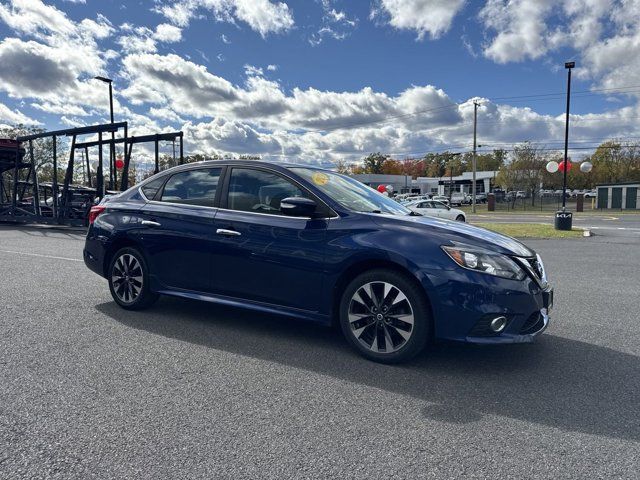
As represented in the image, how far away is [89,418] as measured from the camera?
Result: 2883 mm

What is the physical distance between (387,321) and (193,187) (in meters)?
2.47

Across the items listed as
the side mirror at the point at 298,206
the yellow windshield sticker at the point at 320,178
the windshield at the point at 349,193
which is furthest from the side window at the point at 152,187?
the side mirror at the point at 298,206

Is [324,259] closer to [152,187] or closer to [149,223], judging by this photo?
[149,223]

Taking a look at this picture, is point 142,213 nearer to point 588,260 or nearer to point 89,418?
point 89,418

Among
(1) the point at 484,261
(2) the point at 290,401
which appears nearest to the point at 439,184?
(1) the point at 484,261

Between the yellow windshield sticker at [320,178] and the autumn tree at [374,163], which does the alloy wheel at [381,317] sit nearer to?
the yellow windshield sticker at [320,178]

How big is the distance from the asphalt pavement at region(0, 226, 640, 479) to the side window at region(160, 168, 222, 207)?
124cm

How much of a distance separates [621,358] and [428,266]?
Answer: 6.48 feet

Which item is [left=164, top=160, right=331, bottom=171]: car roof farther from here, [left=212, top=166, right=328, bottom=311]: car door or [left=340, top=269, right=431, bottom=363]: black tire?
[left=340, top=269, right=431, bottom=363]: black tire

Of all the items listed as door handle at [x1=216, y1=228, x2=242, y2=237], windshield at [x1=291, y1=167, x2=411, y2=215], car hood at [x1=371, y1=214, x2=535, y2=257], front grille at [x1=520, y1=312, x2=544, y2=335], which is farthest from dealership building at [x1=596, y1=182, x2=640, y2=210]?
door handle at [x1=216, y1=228, x2=242, y2=237]

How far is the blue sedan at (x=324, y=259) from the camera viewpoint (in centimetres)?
355

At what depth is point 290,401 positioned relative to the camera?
3160 millimetres

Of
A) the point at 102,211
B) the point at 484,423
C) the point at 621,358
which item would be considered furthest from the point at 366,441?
the point at 102,211

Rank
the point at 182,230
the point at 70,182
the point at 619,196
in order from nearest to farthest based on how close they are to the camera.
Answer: the point at 182,230 < the point at 70,182 < the point at 619,196
